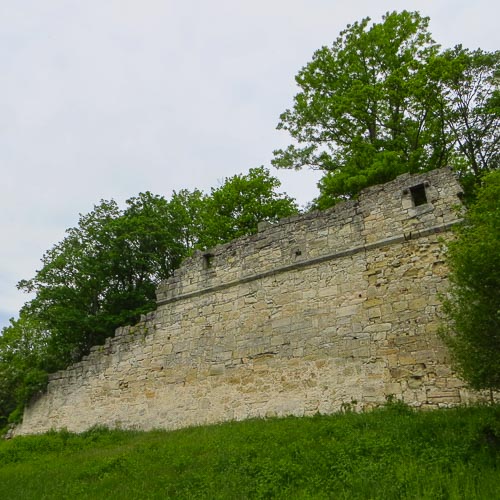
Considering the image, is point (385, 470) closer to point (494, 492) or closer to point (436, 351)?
point (494, 492)

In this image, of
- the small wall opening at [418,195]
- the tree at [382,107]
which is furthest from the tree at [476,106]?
the small wall opening at [418,195]

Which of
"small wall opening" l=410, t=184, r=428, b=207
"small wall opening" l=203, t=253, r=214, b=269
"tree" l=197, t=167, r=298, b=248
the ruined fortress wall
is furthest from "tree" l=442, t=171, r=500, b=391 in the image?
"tree" l=197, t=167, r=298, b=248

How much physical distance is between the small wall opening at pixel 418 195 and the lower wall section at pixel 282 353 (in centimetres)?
83

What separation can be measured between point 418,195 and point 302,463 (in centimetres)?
573

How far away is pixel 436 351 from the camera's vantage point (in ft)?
27.0

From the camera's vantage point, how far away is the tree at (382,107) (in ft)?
43.8

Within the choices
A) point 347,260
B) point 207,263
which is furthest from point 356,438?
point 207,263

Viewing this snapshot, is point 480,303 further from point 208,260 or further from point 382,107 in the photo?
point 382,107

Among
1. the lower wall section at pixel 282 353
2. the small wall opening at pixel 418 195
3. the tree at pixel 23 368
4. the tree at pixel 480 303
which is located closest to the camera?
the tree at pixel 480 303

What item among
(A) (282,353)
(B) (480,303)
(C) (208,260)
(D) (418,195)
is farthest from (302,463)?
(C) (208,260)

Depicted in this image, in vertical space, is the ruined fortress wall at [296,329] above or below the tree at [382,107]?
below

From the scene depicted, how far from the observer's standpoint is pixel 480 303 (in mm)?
5812

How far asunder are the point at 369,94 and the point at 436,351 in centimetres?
875

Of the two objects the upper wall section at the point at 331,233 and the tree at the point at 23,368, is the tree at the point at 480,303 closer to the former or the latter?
the upper wall section at the point at 331,233
